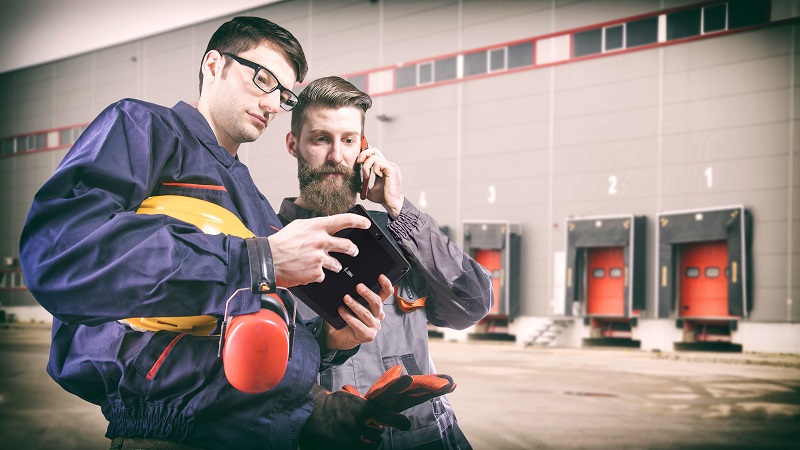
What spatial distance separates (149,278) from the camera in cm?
86

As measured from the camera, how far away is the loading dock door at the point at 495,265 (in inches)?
506

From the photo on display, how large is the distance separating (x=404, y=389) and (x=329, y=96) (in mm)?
968

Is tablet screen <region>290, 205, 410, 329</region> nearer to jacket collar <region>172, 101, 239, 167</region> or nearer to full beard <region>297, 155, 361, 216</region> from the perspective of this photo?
jacket collar <region>172, 101, 239, 167</region>

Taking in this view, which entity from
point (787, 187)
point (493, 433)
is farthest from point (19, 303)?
point (787, 187)

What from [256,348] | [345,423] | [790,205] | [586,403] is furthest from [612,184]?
[256,348]

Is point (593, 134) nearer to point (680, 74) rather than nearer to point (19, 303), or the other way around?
point (680, 74)

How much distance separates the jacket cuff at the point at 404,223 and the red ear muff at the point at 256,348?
32.7 inches

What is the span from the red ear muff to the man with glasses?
0.02 metres

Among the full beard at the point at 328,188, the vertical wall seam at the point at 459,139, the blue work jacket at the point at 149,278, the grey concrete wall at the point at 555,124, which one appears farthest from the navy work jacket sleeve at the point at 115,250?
the vertical wall seam at the point at 459,139

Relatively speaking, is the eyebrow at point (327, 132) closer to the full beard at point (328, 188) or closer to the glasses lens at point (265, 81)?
the full beard at point (328, 188)

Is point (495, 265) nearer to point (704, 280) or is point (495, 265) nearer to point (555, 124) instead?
point (555, 124)

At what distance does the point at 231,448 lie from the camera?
1.04m

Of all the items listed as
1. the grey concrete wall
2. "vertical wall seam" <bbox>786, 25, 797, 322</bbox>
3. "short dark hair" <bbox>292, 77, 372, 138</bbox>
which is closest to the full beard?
"short dark hair" <bbox>292, 77, 372, 138</bbox>

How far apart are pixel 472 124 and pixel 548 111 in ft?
4.81
